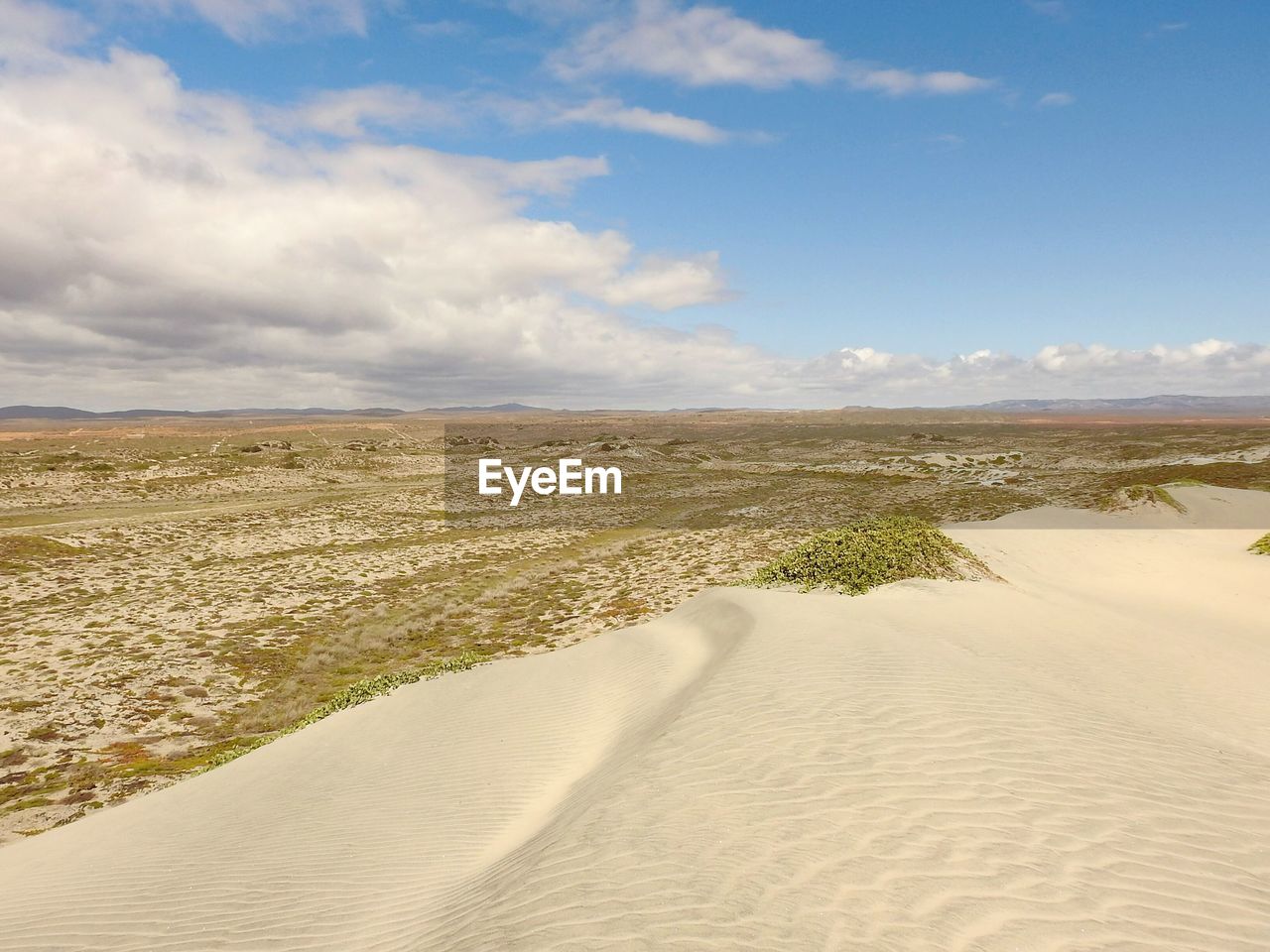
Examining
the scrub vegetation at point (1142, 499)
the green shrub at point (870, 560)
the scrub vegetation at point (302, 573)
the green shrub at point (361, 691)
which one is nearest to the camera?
the green shrub at point (361, 691)

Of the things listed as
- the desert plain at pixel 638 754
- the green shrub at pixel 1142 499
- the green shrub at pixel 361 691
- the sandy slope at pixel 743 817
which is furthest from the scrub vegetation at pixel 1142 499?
the green shrub at pixel 361 691

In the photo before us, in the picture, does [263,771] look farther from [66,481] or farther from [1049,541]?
[66,481]

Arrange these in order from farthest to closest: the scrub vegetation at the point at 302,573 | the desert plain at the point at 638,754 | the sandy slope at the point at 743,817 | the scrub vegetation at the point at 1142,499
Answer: the scrub vegetation at the point at 1142,499 → the scrub vegetation at the point at 302,573 → the desert plain at the point at 638,754 → the sandy slope at the point at 743,817

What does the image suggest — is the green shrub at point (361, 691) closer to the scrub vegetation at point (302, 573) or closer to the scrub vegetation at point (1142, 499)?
the scrub vegetation at point (302, 573)

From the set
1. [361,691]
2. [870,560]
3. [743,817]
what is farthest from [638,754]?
[870,560]

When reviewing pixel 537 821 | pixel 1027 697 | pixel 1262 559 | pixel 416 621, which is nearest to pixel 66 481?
pixel 416 621

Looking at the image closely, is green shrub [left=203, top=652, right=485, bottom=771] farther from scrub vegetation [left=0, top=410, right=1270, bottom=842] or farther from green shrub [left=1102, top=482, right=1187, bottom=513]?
green shrub [left=1102, top=482, right=1187, bottom=513]

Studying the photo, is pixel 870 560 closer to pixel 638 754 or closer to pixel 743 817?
pixel 638 754

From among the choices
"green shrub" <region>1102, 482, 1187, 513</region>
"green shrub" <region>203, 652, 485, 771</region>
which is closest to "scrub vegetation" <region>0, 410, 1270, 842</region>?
"green shrub" <region>203, 652, 485, 771</region>
